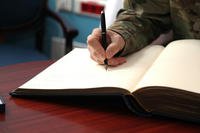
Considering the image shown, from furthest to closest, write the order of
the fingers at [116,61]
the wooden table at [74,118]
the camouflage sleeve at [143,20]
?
the camouflage sleeve at [143,20]
the fingers at [116,61]
the wooden table at [74,118]

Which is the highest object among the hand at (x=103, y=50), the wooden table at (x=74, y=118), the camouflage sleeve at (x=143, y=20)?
the camouflage sleeve at (x=143, y=20)

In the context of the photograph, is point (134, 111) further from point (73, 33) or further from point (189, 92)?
point (73, 33)

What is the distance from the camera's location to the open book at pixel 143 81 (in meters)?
0.72

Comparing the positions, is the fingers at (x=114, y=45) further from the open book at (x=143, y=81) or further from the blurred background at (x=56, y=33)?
the blurred background at (x=56, y=33)

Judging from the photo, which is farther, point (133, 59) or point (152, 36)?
point (152, 36)

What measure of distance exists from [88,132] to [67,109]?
0.10 m

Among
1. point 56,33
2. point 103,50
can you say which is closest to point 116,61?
A: point 103,50

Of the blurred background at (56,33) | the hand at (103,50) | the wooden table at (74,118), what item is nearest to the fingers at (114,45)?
the hand at (103,50)

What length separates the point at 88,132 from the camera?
2.27 feet

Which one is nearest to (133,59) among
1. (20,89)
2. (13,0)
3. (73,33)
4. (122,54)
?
(122,54)

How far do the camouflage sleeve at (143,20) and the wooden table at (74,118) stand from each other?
0.84ft

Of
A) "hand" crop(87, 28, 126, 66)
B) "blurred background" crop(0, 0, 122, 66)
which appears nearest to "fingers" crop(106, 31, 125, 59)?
"hand" crop(87, 28, 126, 66)

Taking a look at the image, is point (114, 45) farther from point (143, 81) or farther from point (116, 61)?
point (143, 81)

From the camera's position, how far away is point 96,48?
894 millimetres
